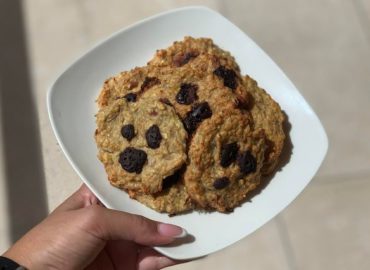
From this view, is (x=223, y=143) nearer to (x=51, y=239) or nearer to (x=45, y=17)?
(x=51, y=239)

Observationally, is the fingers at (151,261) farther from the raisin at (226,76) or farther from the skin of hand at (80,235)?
the raisin at (226,76)

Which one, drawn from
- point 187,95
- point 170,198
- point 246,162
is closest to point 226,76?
point 187,95

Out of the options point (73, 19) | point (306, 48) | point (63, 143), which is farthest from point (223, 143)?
point (73, 19)

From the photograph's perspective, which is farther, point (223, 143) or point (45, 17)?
point (45, 17)

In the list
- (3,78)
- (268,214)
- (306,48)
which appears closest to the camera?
(268,214)

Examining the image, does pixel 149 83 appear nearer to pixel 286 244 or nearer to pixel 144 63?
pixel 144 63

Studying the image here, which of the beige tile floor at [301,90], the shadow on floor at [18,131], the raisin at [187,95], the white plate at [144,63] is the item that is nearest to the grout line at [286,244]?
the beige tile floor at [301,90]

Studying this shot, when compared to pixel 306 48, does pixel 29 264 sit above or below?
below
